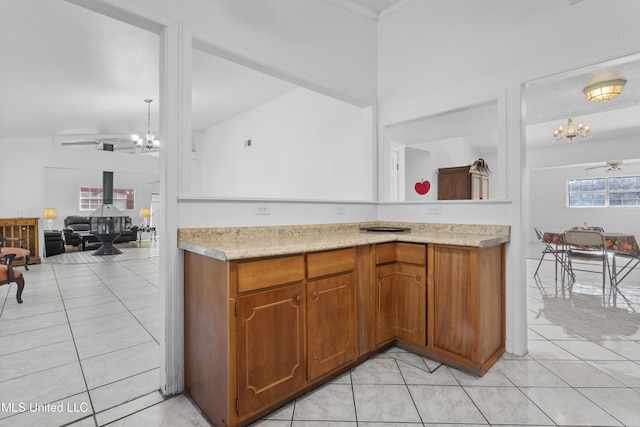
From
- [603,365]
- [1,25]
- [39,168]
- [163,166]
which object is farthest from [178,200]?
[39,168]

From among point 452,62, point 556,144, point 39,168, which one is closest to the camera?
point 452,62

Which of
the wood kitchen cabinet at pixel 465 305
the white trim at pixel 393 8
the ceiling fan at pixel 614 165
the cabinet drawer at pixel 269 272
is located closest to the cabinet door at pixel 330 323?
the cabinet drawer at pixel 269 272

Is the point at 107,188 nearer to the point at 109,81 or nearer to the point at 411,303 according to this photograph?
the point at 109,81

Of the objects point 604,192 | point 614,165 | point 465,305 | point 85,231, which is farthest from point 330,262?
point 85,231

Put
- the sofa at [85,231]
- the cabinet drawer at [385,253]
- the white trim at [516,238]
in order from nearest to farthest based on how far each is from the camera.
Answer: the cabinet drawer at [385,253]
the white trim at [516,238]
the sofa at [85,231]

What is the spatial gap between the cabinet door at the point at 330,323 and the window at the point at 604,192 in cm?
999

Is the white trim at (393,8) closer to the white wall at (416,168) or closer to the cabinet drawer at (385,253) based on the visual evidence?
the cabinet drawer at (385,253)

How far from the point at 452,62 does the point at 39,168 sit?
28.1 feet

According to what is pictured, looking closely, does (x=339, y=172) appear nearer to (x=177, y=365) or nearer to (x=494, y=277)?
(x=494, y=277)

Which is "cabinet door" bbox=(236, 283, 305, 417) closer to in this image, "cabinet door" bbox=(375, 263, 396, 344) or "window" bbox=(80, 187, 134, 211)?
"cabinet door" bbox=(375, 263, 396, 344)

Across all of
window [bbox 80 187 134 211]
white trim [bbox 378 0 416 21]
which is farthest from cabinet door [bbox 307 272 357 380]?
window [bbox 80 187 134 211]

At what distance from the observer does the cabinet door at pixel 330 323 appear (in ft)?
5.91

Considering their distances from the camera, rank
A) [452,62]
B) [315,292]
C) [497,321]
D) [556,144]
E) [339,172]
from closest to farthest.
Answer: [315,292], [497,321], [452,62], [339,172], [556,144]

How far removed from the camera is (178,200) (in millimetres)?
1888
